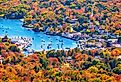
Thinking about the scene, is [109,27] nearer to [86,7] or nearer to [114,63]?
[86,7]

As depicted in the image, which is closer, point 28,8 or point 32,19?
point 32,19

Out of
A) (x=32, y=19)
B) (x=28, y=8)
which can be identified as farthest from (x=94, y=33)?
(x=28, y=8)

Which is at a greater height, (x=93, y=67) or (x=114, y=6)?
(x=93, y=67)

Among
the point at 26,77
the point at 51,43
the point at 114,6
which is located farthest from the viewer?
the point at 114,6

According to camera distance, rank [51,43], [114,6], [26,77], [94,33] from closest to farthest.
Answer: [26,77]
[51,43]
[94,33]
[114,6]

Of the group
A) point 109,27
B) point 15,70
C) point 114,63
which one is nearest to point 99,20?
point 109,27

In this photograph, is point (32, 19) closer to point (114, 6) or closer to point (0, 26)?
point (0, 26)
